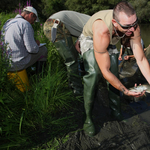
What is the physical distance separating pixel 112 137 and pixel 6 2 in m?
21.3

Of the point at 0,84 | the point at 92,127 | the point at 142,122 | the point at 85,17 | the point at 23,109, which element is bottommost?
Result: the point at 142,122

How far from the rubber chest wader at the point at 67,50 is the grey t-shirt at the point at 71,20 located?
0.67ft

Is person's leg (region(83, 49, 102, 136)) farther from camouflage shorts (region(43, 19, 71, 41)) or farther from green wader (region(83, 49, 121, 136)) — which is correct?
camouflage shorts (region(43, 19, 71, 41))

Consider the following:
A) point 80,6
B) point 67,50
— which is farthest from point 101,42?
point 80,6

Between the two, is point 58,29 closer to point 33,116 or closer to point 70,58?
point 70,58

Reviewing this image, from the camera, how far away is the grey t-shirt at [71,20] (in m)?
3.11

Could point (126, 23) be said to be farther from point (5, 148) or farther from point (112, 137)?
point (5, 148)

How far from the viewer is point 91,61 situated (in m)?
2.03

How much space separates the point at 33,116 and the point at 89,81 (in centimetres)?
101

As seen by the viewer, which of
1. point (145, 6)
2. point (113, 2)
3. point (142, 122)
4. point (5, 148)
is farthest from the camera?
point (113, 2)

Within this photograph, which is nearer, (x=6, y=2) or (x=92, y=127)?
(x=92, y=127)

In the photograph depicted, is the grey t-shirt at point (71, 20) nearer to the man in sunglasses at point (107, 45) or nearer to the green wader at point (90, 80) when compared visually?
the man in sunglasses at point (107, 45)

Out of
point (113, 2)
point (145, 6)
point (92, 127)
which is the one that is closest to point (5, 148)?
point (92, 127)

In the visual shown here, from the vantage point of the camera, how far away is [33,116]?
7.57 ft
